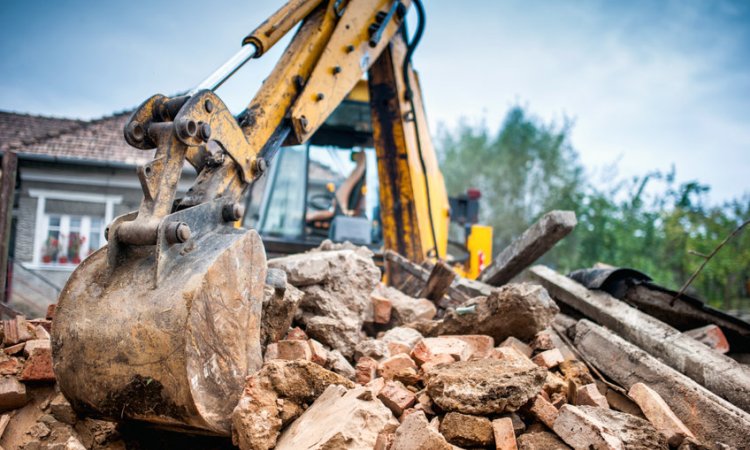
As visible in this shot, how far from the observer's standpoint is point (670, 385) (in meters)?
2.74

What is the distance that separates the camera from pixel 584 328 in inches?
136

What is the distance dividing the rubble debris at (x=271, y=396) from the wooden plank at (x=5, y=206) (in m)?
4.19

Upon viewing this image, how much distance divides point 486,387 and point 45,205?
13758 millimetres

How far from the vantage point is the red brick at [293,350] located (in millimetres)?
2551

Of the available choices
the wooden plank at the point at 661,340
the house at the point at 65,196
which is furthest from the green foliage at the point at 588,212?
the house at the point at 65,196

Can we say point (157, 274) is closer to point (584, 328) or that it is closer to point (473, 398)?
point (473, 398)

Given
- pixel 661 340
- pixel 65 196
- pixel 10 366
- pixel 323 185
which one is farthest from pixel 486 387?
pixel 65 196

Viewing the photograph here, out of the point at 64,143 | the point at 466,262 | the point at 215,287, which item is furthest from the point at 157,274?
the point at 64,143

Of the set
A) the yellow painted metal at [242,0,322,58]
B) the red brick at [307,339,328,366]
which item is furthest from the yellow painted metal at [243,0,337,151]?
the red brick at [307,339,328,366]

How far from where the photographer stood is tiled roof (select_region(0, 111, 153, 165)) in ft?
43.1

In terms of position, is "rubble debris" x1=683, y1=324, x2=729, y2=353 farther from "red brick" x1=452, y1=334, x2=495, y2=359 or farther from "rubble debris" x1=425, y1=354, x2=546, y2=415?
"rubble debris" x1=425, y1=354, x2=546, y2=415

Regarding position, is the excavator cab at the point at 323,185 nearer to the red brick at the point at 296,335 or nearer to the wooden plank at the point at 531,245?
the wooden plank at the point at 531,245

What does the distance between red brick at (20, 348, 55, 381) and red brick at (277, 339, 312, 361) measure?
1.06 meters

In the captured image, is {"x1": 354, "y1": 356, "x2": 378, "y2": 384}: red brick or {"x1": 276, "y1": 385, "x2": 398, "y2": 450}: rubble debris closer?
{"x1": 276, "y1": 385, "x2": 398, "y2": 450}: rubble debris
